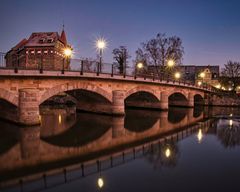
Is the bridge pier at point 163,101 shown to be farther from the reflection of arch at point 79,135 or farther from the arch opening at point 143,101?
the reflection of arch at point 79,135

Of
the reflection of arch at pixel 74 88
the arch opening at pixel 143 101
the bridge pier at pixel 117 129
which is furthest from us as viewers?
the arch opening at pixel 143 101

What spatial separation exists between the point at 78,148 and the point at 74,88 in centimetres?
826

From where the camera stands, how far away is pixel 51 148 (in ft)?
38.0

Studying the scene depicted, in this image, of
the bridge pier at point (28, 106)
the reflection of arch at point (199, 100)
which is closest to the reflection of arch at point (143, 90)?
the bridge pier at point (28, 106)

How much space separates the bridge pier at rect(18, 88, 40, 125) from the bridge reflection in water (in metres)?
0.64

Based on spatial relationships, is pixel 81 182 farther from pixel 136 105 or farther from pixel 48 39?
pixel 48 39

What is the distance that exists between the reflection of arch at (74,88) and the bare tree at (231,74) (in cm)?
5554

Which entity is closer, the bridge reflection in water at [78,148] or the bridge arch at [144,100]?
the bridge reflection in water at [78,148]

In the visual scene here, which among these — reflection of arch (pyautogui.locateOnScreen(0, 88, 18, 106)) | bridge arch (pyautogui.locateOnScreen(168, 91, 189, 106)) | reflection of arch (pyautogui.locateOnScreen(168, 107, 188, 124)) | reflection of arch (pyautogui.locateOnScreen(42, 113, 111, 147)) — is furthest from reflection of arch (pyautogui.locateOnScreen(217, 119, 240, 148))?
bridge arch (pyautogui.locateOnScreen(168, 91, 189, 106))

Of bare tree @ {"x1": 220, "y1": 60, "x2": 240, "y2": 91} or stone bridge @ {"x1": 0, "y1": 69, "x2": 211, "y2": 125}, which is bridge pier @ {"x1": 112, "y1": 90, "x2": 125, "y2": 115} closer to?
stone bridge @ {"x1": 0, "y1": 69, "x2": 211, "y2": 125}

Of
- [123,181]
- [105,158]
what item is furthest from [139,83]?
[123,181]

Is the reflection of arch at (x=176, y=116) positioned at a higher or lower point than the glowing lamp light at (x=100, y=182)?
lower

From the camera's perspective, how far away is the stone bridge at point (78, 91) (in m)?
15.2

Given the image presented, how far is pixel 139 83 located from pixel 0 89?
49.6 feet
